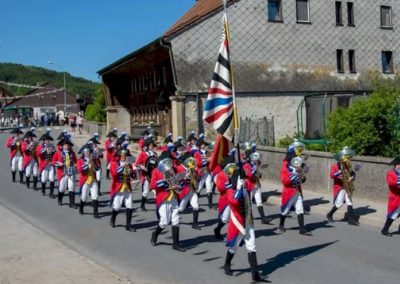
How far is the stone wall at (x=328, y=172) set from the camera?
13961mm

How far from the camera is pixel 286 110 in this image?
97.0 feet

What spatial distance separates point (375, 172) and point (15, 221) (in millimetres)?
8773

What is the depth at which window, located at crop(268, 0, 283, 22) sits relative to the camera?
30.1 m

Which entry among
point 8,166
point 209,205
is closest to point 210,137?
point 8,166

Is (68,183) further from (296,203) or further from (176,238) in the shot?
(296,203)

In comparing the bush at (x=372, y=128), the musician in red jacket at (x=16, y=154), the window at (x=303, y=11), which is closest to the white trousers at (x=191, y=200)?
the bush at (x=372, y=128)

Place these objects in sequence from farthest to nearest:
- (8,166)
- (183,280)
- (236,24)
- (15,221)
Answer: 1. (236,24)
2. (8,166)
3. (15,221)
4. (183,280)

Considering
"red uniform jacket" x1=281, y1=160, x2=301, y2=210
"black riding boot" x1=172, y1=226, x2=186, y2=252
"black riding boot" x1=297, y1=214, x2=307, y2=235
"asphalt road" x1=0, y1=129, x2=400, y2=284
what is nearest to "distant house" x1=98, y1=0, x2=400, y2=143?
"asphalt road" x1=0, y1=129, x2=400, y2=284

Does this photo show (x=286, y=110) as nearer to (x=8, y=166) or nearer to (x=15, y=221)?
(x=8, y=166)

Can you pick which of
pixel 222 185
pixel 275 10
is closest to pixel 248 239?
pixel 222 185

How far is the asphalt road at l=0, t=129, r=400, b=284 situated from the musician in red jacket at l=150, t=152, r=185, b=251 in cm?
44

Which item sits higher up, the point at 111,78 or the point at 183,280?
the point at 111,78

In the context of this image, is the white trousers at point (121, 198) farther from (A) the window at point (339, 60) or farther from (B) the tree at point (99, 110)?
(B) the tree at point (99, 110)

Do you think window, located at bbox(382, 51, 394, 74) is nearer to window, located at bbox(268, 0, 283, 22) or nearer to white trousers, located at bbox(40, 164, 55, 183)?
window, located at bbox(268, 0, 283, 22)
